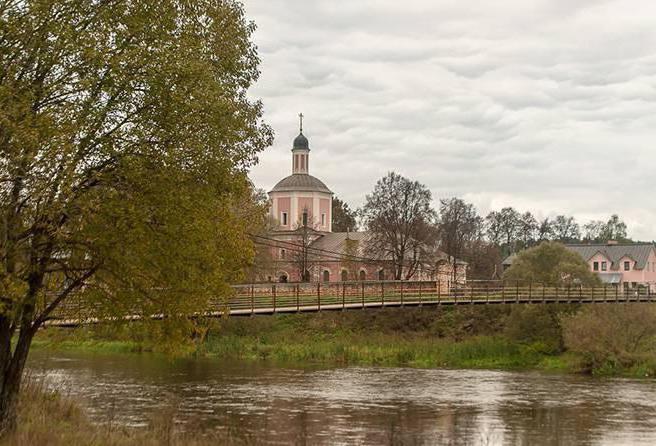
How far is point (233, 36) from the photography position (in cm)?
1463

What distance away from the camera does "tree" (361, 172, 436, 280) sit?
184ft

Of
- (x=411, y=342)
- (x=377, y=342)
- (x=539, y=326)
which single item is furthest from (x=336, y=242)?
(x=539, y=326)

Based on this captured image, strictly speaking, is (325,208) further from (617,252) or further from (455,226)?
(617,252)

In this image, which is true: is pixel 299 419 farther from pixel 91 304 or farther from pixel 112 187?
pixel 112 187

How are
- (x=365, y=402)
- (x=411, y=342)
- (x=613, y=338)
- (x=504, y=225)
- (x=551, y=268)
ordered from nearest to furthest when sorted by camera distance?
(x=365, y=402)
(x=613, y=338)
(x=411, y=342)
(x=551, y=268)
(x=504, y=225)

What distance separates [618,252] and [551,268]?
41897 millimetres

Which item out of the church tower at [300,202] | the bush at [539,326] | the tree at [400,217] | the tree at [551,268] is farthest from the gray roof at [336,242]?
the bush at [539,326]

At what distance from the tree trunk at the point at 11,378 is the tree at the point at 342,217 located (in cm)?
8127

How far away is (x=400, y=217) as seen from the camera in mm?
56750

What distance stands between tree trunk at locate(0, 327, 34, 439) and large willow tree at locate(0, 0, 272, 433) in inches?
0.8

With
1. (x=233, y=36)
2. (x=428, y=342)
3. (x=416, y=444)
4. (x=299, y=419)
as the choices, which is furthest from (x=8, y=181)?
(x=428, y=342)

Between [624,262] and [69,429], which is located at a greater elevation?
[624,262]

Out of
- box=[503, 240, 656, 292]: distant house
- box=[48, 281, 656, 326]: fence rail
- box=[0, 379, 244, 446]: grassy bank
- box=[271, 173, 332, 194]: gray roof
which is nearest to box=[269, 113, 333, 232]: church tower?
box=[271, 173, 332, 194]: gray roof

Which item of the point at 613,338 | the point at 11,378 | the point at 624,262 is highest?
the point at 624,262
